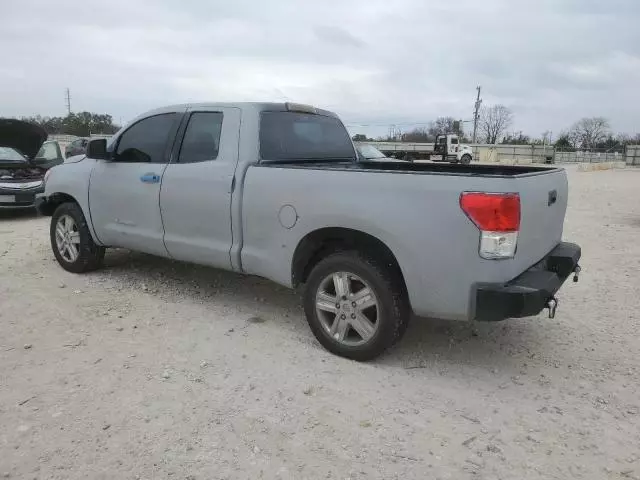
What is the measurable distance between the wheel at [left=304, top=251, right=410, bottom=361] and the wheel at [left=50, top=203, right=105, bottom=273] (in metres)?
3.11

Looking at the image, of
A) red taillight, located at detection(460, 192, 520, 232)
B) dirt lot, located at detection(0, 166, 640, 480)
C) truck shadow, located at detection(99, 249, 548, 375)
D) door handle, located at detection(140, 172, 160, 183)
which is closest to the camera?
dirt lot, located at detection(0, 166, 640, 480)

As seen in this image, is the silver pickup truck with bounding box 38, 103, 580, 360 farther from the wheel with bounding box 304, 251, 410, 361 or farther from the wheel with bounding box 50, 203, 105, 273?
the wheel with bounding box 50, 203, 105, 273

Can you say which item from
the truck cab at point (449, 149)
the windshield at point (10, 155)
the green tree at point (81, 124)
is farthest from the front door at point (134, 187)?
the green tree at point (81, 124)

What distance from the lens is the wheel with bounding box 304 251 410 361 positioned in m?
3.52

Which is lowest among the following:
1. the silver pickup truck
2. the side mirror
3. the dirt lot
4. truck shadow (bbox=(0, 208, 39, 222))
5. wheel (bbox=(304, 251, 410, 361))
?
the dirt lot

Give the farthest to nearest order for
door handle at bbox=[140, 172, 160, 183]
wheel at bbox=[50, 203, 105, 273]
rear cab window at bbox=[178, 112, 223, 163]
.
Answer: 1. wheel at bbox=[50, 203, 105, 273]
2. door handle at bbox=[140, 172, 160, 183]
3. rear cab window at bbox=[178, 112, 223, 163]

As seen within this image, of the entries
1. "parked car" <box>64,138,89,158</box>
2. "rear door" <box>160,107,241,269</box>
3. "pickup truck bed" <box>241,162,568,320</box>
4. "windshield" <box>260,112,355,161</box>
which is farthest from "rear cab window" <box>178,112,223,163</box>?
"parked car" <box>64,138,89,158</box>

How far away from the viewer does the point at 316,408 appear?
10.4 feet

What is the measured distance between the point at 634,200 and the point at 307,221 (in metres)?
15.0

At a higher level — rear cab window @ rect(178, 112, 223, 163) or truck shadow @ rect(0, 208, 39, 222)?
rear cab window @ rect(178, 112, 223, 163)

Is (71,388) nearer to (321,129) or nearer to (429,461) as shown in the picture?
(429,461)

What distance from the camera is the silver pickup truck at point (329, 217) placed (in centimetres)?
313

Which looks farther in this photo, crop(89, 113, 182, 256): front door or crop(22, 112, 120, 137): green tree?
crop(22, 112, 120, 137): green tree

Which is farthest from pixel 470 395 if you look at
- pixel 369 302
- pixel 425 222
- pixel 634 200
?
pixel 634 200
